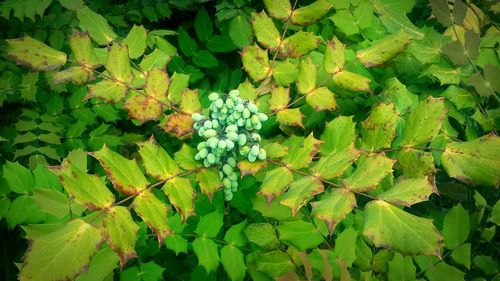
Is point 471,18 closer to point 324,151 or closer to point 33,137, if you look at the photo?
point 324,151

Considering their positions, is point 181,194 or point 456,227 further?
point 456,227

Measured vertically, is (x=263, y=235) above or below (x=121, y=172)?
below

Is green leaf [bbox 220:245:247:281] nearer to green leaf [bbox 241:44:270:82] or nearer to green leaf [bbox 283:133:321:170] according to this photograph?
green leaf [bbox 283:133:321:170]

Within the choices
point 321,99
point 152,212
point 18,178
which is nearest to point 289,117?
point 321,99

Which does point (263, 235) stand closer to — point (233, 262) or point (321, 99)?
point (233, 262)

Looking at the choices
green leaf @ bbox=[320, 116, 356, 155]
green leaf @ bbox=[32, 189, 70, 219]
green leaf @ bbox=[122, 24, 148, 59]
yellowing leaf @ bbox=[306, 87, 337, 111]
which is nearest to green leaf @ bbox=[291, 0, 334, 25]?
yellowing leaf @ bbox=[306, 87, 337, 111]

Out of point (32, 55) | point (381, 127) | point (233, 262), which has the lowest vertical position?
point (233, 262)
